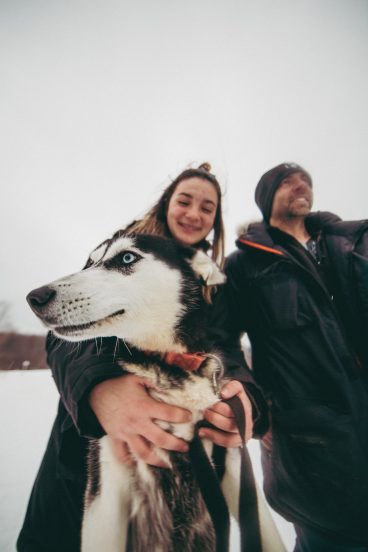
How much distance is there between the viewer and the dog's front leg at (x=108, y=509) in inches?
35.0

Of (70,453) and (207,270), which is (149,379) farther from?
(207,270)

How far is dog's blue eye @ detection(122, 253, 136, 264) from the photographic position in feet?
4.45

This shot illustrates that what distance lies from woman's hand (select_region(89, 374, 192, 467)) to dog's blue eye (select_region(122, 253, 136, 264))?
66 cm

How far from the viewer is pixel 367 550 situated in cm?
123

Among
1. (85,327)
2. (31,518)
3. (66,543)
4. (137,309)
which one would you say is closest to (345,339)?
(137,309)

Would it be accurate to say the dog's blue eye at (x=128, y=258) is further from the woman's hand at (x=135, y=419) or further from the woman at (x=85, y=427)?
the woman's hand at (x=135, y=419)

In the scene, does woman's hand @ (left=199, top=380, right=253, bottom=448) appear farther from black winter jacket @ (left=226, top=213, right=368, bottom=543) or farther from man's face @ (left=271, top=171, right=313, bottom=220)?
man's face @ (left=271, top=171, right=313, bottom=220)

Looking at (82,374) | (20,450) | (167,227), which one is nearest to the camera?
(82,374)

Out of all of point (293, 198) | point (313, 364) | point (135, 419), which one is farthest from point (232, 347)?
point (293, 198)

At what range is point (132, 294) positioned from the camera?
1.17 m

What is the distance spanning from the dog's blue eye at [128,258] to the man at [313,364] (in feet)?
2.61

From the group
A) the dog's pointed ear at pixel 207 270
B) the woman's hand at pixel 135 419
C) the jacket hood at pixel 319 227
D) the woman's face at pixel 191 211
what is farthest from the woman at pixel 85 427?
→ the jacket hood at pixel 319 227

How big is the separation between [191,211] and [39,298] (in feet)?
3.94

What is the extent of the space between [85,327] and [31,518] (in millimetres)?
1042
